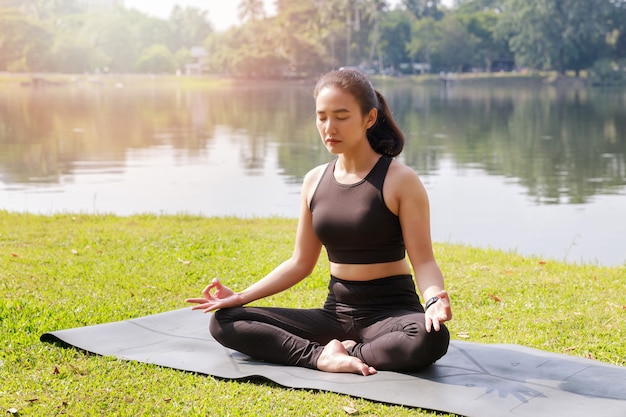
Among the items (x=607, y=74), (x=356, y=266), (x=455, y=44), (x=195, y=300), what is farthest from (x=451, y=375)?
(x=455, y=44)

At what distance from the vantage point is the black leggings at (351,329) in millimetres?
4312

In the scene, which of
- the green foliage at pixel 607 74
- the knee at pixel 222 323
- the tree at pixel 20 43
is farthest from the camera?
the tree at pixel 20 43

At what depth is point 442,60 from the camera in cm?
9719

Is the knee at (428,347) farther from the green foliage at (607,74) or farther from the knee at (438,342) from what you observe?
the green foliage at (607,74)

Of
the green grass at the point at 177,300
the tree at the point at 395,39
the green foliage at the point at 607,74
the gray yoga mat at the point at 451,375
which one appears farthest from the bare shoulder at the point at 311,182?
the tree at the point at 395,39

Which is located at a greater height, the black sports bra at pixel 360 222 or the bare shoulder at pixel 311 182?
the bare shoulder at pixel 311 182

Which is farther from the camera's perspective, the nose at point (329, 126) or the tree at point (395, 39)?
the tree at point (395, 39)

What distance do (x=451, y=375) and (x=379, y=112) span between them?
1403 millimetres

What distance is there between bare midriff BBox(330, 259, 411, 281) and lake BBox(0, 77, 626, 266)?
0.90m

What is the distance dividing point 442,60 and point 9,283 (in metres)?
93.6

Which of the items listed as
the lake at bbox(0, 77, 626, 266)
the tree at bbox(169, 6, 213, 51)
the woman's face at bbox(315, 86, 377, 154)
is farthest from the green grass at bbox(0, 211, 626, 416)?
the tree at bbox(169, 6, 213, 51)

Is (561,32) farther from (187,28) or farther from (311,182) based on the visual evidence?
(311,182)

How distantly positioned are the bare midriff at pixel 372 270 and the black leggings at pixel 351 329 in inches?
1.0

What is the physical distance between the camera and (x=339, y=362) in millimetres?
4410
